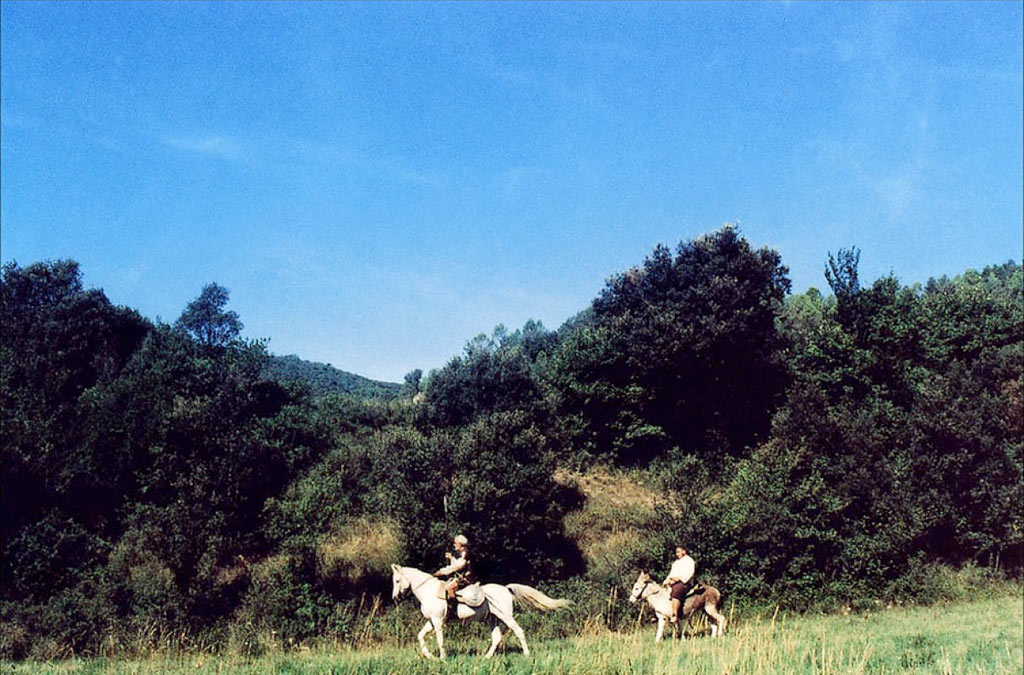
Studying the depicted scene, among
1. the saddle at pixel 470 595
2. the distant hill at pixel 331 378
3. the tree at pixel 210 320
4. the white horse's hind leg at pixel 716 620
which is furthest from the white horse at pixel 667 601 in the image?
the distant hill at pixel 331 378

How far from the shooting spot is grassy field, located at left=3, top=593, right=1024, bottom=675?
9.40 m

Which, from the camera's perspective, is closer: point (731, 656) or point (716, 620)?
point (731, 656)

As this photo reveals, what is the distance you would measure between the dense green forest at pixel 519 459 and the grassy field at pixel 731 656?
14.3 ft

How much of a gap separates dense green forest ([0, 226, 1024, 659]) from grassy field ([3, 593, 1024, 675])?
435 cm

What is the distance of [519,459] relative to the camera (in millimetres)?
24203

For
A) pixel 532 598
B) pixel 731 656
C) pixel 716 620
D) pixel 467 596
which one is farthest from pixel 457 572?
pixel 716 620

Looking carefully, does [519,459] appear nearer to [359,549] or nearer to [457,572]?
[359,549]

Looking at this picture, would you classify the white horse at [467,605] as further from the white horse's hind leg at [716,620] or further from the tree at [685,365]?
the tree at [685,365]

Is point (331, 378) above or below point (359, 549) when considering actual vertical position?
above

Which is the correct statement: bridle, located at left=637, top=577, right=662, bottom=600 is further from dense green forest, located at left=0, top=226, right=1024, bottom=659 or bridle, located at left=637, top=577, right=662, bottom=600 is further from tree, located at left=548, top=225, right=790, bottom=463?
tree, located at left=548, top=225, right=790, bottom=463

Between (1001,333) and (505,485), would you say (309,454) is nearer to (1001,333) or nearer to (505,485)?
(505,485)

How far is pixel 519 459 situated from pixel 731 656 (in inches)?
586

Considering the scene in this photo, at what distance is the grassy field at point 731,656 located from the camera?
9398mm

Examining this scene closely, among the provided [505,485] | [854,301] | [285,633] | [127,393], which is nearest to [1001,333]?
[854,301]
